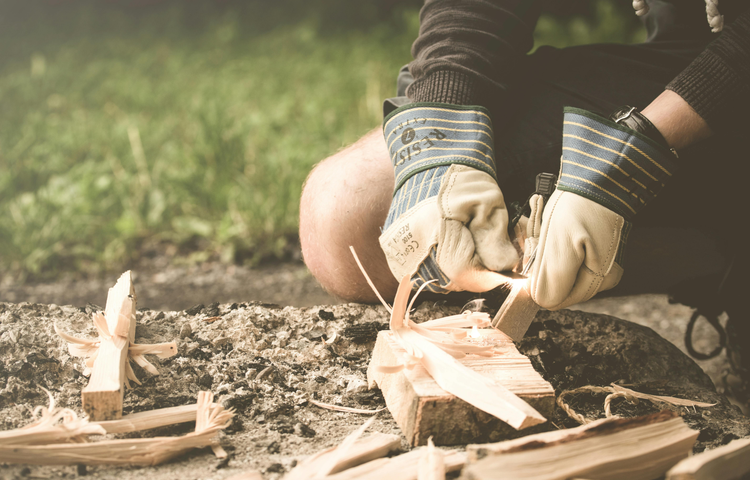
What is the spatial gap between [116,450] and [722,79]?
4.95 feet

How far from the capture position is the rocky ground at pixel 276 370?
1.07m

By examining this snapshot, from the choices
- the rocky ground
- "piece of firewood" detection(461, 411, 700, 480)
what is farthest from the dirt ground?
"piece of firewood" detection(461, 411, 700, 480)

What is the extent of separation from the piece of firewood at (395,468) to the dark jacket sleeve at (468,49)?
99 centimetres

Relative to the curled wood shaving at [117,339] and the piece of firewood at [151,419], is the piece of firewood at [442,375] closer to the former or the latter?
the piece of firewood at [151,419]

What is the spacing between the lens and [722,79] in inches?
49.3

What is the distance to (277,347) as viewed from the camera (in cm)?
139

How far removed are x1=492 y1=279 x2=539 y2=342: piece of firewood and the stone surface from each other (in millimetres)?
139

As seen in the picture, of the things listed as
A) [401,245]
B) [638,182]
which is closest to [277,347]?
[401,245]

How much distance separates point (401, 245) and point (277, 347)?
0.42m

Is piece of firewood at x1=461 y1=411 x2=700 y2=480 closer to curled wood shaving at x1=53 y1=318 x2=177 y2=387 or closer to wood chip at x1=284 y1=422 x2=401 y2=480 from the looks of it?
wood chip at x1=284 y1=422 x2=401 y2=480

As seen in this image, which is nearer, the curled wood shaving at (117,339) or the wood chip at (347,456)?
the wood chip at (347,456)

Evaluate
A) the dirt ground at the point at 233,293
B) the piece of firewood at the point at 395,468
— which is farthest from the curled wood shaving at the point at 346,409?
the dirt ground at the point at 233,293

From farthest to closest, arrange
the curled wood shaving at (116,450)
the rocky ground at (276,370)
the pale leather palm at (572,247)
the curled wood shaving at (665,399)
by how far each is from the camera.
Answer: the curled wood shaving at (665,399)
the pale leather palm at (572,247)
the rocky ground at (276,370)
the curled wood shaving at (116,450)

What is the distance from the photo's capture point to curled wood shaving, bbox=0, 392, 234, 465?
0.91 m
